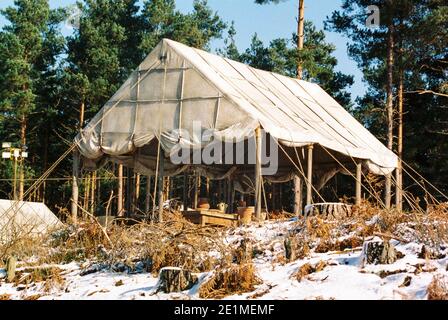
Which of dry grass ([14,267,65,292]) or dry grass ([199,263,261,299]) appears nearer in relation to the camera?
dry grass ([199,263,261,299])

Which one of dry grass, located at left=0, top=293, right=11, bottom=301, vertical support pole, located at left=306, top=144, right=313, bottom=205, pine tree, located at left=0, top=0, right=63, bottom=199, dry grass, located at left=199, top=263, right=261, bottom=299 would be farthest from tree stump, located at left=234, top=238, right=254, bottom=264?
pine tree, located at left=0, top=0, right=63, bottom=199

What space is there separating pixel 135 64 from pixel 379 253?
105 feet

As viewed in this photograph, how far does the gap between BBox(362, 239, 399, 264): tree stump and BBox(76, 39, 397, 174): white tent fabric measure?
6960mm

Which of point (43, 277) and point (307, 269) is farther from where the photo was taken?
point (43, 277)

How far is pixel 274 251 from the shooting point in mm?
9930

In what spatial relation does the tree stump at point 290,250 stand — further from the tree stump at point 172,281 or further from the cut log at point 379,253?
the tree stump at point 172,281

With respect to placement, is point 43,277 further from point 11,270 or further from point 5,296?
point 5,296

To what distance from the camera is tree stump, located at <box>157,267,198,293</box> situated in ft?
28.0

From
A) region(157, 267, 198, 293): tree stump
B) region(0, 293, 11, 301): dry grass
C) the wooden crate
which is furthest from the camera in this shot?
the wooden crate

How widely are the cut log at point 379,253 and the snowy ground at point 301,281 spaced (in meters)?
0.08

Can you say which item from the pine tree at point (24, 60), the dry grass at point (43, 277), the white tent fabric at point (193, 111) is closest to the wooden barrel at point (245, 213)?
the white tent fabric at point (193, 111)

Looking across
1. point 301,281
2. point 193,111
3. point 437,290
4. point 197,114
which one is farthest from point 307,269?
point 193,111

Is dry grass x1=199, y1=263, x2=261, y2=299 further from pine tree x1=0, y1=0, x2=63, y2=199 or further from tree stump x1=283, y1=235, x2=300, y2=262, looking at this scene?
pine tree x1=0, y1=0, x2=63, y2=199

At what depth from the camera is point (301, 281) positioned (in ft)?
26.8
